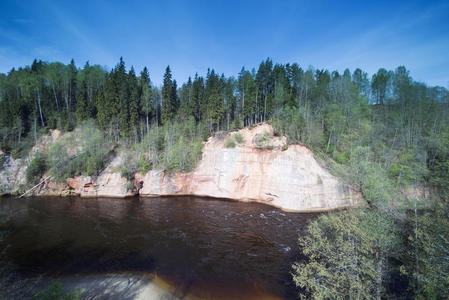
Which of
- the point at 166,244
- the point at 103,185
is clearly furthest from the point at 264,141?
the point at 103,185

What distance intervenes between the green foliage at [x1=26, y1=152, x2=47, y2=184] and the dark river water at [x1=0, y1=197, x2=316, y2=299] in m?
6.21

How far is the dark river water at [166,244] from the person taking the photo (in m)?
12.3

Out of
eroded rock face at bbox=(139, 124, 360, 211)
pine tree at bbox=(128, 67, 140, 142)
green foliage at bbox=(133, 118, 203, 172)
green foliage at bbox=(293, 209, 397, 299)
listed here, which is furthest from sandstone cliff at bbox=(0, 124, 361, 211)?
green foliage at bbox=(293, 209, 397, 299)

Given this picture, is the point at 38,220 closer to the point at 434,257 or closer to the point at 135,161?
the point at 135,161

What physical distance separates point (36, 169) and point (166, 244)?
32867mm

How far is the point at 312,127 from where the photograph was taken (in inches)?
1191

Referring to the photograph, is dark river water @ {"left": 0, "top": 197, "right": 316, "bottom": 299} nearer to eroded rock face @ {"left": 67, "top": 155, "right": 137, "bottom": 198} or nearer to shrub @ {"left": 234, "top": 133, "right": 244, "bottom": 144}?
eroded rock face @ {"left": 67, "top": 155, "right": 137, "bottom": 198}

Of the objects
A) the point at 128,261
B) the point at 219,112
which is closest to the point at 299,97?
the point at 219,112

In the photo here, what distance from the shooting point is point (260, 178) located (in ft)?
96.5

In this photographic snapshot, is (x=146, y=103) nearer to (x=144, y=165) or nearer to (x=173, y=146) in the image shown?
(x=173, y=146)

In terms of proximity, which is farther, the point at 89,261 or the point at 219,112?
the point at 219,112

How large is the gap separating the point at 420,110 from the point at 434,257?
3964cm

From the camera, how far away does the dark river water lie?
40.3ft

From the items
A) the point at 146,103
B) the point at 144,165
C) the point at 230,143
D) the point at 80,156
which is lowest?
the point at 144,165
